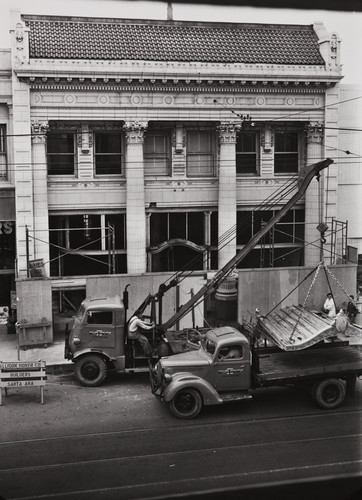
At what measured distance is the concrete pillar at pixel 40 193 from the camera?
21484 mm

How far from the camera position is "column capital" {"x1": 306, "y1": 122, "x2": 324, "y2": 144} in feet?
76.9

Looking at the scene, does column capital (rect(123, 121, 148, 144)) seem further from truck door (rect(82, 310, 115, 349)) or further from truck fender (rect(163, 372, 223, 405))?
truck fender (rect(163, 372, 223, 405))

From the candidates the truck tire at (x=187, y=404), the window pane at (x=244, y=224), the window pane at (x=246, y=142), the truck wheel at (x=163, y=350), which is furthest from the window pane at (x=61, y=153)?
the truck tire at (x=187, y=404)

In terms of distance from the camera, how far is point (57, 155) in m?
22.2

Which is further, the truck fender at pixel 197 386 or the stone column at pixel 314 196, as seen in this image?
the stone column at pixel 314 196

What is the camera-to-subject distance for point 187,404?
13539 millimetres

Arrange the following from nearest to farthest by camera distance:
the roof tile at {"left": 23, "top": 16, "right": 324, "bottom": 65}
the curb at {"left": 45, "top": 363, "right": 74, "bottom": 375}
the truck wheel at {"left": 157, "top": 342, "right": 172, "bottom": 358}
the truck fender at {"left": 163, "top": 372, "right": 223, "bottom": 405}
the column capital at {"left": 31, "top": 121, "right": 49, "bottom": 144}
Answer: the truck fender at {"left": 163, "top": 372, "right": 223, "bottom": 405}, the truck wheel at {"left": 157, "top": 342, "right": 172, "bottom": 358}, the curb at {"left": 45, "top": 363, "right": 74, "bottom": 375}, the column capital at {"left": 31, "top": 121, "right": 49, "bottom": 144}, the roof tile at {"left": 23, "top": 16, "right": 324, "bottom": 65}

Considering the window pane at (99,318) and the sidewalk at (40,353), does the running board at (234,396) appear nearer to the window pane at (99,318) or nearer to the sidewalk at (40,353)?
the window pane at (99,318)

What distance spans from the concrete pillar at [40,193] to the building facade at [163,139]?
4cm

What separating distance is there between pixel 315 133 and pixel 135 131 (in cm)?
722

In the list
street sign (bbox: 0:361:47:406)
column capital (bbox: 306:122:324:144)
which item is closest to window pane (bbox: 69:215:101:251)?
street sign (bbox: 0:361:47:406)

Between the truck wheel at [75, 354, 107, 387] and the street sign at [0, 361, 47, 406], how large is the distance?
154 cm

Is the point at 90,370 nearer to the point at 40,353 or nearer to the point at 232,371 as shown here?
the point at 40,353

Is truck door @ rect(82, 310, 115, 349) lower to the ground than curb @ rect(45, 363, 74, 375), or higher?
higher
